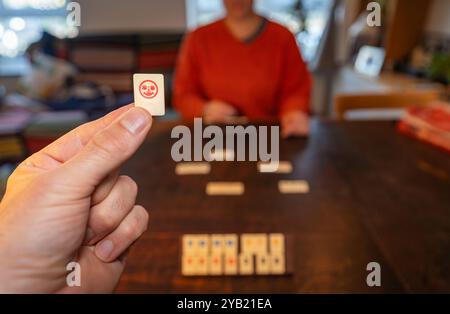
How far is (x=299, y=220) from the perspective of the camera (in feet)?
2.17

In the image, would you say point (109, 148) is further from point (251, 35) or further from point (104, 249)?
point (251, 35)

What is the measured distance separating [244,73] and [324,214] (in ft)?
1.51

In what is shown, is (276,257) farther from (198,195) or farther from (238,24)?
(238,24)

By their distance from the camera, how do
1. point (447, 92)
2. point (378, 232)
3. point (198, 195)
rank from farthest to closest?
point (447, 92) < point (198, 195) < point (378, 232)

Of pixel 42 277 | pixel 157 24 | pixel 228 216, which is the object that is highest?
pixel 157 24

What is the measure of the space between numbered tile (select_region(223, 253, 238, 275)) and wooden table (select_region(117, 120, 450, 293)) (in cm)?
2

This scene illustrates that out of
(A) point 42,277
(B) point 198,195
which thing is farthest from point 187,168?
(A) point 42,277

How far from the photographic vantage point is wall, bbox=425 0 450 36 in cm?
176

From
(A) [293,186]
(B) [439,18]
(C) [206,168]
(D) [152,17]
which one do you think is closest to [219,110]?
(C) [206,168]

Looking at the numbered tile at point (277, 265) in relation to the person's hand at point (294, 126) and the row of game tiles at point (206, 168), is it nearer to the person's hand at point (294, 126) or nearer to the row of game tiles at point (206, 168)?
the row of game tiles at point (206, 168)

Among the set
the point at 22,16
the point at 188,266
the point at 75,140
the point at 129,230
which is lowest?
the point at 188,266

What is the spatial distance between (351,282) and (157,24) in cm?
246

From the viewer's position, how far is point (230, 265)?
54cm
